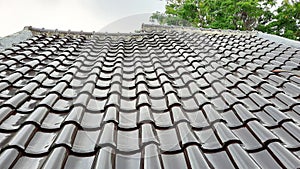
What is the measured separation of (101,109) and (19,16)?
7.11 m

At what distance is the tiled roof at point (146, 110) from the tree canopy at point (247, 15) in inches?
467

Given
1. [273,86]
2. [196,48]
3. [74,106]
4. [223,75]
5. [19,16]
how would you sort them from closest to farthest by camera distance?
[74,106] → [273,86] → [223,75] → [196,48] → [19,16]

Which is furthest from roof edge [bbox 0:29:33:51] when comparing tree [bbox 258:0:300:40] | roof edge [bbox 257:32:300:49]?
tree [bbox 258:0:300:40]

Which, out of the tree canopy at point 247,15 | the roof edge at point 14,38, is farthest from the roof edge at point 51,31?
the tree canopy at point 247,15

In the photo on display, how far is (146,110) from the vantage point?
2490 mm

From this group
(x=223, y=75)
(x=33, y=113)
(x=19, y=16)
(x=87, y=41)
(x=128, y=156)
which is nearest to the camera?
(x=128, y=156)

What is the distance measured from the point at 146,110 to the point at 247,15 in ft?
54.2

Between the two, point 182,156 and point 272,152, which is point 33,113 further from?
point 272,152

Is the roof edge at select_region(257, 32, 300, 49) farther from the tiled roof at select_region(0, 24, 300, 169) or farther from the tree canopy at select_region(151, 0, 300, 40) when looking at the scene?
the tree canopy at select_region(151, 0, 300, 40)

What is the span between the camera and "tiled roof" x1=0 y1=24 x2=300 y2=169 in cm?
181

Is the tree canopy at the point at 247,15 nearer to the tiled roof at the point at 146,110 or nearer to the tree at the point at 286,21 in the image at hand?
the tree at the point at 286,21

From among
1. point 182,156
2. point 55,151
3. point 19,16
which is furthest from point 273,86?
point 19,16

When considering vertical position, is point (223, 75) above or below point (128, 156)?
above

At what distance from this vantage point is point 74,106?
2449 millimetres
